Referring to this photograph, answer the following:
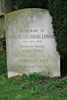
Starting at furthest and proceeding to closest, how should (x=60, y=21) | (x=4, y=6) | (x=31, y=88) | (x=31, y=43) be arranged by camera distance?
(x=4, y=6), (x=31, y=43), (x=60, y=21), (x=31, y=88)

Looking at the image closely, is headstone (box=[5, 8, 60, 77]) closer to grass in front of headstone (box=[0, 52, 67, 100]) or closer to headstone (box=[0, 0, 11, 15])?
grass in front of headstone (box=[0, 52, 67, 100])

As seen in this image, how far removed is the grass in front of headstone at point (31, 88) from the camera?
3.70 m

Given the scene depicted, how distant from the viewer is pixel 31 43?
17.2 feet

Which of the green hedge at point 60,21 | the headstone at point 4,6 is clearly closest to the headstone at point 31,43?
the green hedge at point 60,21

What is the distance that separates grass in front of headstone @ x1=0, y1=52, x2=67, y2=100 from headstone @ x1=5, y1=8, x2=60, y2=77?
10.4 inches

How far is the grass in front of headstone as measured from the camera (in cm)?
370

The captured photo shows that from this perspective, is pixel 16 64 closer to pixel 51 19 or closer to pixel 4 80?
pixel 4 80

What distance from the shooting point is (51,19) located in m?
5.09

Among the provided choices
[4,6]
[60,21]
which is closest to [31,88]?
[60,21]

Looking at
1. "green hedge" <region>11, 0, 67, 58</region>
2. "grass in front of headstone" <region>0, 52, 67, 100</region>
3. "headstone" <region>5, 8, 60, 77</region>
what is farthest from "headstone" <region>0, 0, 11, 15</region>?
"grass in front of headstone" <region>0, 52, 67, 100</region>

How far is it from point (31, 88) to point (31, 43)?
150cm

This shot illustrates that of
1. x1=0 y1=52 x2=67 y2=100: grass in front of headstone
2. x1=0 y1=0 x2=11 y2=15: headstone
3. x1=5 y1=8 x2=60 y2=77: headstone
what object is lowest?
x1=0 y1=52 x2=67 y2=100: grass in front of headstone

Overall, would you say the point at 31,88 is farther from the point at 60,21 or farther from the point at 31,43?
the point at 60,21

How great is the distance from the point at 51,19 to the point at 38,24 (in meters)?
0.39
